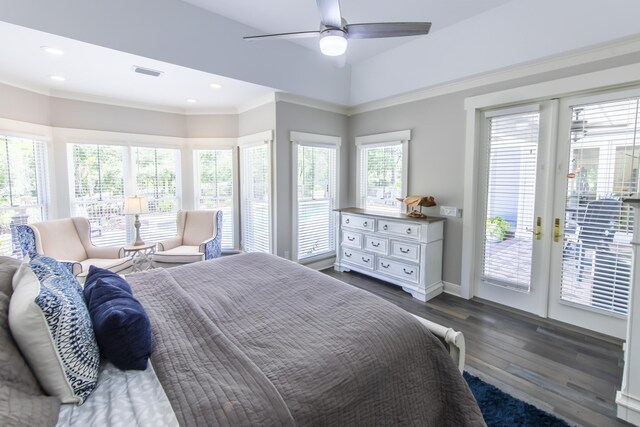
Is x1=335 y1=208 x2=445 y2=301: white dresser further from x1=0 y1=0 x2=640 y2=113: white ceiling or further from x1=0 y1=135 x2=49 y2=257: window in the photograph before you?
x1=0 y1=135 x2=49 y2=257: window

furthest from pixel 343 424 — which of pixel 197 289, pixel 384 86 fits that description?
pixel 384 86

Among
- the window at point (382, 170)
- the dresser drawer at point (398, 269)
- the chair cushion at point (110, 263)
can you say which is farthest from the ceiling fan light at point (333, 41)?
the chair cushion at point (110, 263)

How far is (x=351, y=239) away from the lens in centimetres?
438

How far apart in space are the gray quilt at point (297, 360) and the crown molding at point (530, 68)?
2.93 meters

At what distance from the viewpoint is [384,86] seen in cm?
414

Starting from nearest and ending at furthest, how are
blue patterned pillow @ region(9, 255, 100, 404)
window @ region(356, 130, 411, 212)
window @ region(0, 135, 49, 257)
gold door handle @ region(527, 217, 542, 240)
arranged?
blue patterned pillow @ region(9, 255, 100, 404) < gold door handle @ region(527, 217, 542, 240) < window @ region(0, 135, 49, 257) < window @ region(356, 130, 411, 212)

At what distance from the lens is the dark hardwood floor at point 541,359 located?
6.42 feet

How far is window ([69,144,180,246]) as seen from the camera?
13.6ft

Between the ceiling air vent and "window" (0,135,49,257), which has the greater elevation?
the ceiling air vent

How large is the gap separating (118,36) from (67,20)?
1.15ft

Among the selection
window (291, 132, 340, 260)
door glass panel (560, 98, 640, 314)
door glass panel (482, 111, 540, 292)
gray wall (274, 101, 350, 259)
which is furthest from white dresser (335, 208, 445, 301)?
door glass panel (560, 98, 640, 314)

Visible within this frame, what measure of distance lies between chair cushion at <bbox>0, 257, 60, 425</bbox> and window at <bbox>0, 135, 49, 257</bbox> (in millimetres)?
3429

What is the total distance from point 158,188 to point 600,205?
5.53 meters

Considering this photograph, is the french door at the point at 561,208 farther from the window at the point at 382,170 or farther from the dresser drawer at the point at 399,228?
the window at the point at 382,170
